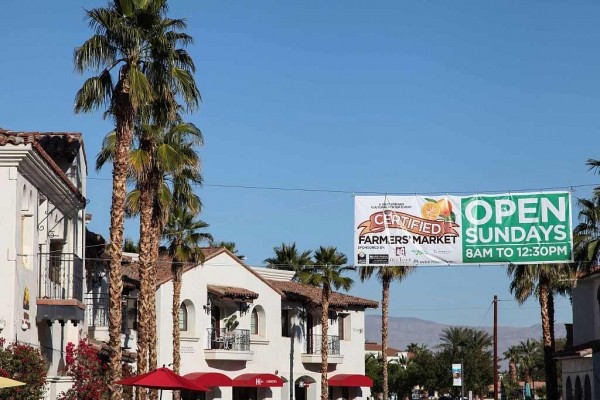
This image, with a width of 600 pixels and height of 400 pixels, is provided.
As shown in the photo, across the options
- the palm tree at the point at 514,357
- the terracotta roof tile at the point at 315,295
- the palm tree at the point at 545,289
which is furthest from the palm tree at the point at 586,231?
the palm tree at the point at 514,357

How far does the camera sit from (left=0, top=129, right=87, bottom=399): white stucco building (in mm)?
22812

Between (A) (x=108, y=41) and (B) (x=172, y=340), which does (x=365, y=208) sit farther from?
(B) (x=172, y=340)

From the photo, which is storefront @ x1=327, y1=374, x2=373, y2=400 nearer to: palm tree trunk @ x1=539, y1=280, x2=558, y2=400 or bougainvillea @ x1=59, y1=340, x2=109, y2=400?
palm tree trunk @ x1=539, y1=280, x2=558, y2=400

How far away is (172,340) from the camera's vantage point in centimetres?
4775

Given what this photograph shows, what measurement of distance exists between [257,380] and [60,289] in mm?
25227

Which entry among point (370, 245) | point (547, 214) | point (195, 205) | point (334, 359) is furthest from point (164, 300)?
point (547, 214)

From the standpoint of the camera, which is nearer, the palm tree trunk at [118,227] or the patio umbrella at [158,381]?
the patio umbrella at [158,381]

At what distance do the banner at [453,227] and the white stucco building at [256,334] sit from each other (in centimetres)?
1749

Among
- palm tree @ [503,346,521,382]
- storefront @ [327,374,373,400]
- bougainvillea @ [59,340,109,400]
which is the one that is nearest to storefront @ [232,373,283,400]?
storefront @ [327,374,373,400]

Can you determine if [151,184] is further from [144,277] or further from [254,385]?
[254,385]

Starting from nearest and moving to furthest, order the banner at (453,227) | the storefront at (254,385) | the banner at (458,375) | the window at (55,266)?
the window at (55,266)
the banner at (453,227)
the storefront at (254,385)
the banner at (458,375)

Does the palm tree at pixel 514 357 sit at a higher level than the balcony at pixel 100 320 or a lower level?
lower

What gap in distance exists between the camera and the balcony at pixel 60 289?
25.2m

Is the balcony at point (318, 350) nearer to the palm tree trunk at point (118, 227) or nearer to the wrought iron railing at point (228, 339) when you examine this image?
the wrought iron railing at point (228, 339)
